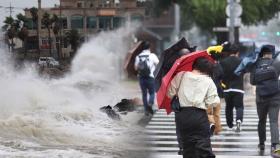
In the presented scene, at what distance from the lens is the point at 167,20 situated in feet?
245

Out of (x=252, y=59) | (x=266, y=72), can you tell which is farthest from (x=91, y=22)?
(x=252, y=59)

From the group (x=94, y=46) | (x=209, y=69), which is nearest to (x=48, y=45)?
(x=94, y=46)

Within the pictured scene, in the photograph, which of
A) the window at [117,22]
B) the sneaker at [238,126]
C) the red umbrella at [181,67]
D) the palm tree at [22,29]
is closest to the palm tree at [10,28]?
the palm tree at [22,29]

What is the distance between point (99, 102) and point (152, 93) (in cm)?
806

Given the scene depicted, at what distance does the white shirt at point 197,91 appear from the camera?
672cm

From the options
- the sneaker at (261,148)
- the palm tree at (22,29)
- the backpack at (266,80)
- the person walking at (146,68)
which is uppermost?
the palm tree at (22,29)

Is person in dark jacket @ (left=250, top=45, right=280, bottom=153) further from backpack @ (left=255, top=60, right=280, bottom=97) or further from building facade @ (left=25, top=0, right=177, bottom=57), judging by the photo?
building facade @ (left=25, top=0, right=177, bottom=57)

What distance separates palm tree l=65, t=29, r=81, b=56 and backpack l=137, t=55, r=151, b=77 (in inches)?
293

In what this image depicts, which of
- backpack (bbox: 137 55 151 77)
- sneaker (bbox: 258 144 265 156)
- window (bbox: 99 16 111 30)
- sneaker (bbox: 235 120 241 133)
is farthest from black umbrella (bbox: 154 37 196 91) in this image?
backpack (bbox: 137 55 151 77)

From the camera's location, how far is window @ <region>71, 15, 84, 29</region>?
7.23 meters

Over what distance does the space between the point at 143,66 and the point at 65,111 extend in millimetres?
7712

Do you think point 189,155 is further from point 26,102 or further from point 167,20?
point 167,20

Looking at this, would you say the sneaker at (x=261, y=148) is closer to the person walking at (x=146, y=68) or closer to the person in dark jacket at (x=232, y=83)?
the person in dark jacket at (x=232, y=83)

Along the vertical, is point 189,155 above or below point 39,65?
below
